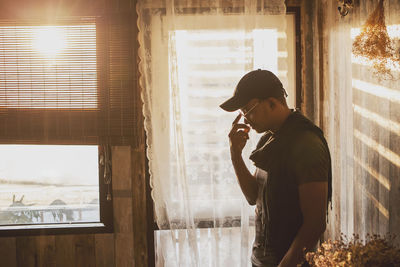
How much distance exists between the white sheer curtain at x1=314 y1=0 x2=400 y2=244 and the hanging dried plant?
0.11ft

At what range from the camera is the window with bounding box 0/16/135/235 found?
10.1 ft

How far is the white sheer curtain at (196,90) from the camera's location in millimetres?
3035

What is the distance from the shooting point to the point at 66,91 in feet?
10.2

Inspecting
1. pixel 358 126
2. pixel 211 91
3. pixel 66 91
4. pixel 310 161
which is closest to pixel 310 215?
pixel 310 161

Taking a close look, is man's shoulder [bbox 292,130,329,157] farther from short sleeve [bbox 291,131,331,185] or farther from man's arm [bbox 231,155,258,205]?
man's arm [bbox 231,155,258,205]

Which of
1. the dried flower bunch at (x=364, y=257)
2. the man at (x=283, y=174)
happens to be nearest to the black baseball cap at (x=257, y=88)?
the man at (x=283, y=174)

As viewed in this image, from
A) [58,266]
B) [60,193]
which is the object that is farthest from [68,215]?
[58,266]

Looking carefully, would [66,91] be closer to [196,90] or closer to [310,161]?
[196,90]

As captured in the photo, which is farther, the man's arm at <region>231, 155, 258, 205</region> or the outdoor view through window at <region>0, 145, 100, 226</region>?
the outdoor view through window at <region>0, 145, 100, 226</region>

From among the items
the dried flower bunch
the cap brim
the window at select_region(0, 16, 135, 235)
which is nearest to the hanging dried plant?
the cap brim

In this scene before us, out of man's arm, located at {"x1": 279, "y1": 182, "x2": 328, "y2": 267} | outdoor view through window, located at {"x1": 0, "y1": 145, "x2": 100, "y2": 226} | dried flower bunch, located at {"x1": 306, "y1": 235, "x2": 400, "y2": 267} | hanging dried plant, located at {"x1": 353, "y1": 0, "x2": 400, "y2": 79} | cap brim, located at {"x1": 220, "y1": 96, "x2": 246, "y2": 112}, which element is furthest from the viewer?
outdoor view through window, located at {"x1": 0, "y1": 145, "x2": 100, "y2": 226}

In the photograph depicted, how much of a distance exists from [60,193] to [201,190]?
1060 mm

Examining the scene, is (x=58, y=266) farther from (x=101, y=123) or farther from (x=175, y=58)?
(x=175, y=58)

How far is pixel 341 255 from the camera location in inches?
67.8
